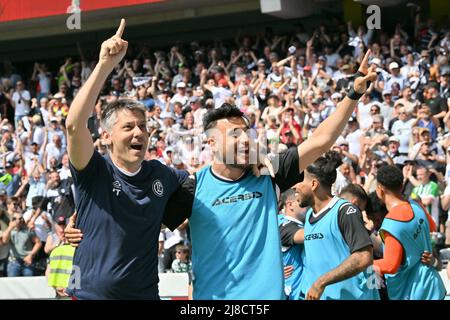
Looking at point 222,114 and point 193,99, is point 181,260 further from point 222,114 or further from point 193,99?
point 222,114

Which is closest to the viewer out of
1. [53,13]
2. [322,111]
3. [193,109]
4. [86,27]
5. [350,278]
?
[350,278]

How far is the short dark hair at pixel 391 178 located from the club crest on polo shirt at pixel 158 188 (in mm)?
2475

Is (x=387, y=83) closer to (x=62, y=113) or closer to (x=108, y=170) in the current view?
(x=62, y=113)

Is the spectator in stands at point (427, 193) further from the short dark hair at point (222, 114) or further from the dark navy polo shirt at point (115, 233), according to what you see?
the dark navy polo shirt at point (115, 233)

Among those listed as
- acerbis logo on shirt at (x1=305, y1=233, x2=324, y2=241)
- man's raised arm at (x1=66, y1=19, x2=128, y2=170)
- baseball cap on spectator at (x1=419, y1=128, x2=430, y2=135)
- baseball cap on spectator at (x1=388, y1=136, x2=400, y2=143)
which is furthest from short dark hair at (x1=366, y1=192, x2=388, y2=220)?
baseball cap on spectator at (x1=388, y1=136, x2=400, y2=143)

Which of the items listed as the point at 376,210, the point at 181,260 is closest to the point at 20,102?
the point at 181,260

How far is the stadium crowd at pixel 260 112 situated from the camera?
13.8 metres

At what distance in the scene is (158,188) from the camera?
4719mm

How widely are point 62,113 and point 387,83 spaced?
837 centimetres

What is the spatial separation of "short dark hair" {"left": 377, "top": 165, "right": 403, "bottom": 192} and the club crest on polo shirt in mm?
2475

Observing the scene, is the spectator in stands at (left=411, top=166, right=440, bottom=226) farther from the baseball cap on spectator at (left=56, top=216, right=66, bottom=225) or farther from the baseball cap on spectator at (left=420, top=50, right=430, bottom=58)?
the baseball cap on spectator at (left=56, top=216, right=66, bottom=225)
